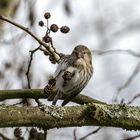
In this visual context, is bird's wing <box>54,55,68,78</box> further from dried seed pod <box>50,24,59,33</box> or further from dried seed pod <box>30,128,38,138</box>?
dried seed pod <box>30,128,38,138</box>

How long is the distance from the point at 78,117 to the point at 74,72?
1058mm

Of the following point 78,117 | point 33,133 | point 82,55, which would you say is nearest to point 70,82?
point 82,55

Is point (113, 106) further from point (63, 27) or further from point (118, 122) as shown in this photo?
point (63, 27)

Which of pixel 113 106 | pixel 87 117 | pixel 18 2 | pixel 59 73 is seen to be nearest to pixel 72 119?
pixel 87 117

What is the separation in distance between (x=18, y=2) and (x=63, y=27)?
2304 mm

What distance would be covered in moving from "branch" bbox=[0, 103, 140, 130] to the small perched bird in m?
0.86

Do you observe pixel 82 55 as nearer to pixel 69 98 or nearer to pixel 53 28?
pixel 69 98

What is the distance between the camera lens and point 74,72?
4.33 m

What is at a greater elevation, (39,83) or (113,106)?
(113,106)

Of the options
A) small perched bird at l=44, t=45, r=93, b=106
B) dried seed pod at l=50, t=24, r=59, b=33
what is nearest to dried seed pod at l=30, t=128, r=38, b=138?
small perched bird at l=44, t=45, r=93, b=106

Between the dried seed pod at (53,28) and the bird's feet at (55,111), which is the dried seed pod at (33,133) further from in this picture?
the dried seed pod at (53,28)

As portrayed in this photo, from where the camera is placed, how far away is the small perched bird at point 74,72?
4.27 m

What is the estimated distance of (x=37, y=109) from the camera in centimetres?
328

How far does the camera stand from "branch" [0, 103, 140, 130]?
3.19 metres
